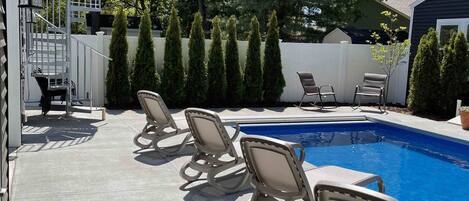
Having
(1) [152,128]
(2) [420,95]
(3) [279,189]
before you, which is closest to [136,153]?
(1) [152,128]

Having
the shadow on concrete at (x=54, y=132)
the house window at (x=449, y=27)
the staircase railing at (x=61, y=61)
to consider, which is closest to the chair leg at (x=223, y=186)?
the shadow on concrete at (x=54, y=132)

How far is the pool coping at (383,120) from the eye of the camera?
8.70 metres

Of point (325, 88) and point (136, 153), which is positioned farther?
point (325, 88)

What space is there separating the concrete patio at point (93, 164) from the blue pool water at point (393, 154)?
1.59 feet

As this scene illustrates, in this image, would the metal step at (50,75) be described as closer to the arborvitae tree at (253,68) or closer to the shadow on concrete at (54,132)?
the shadow on concrete at (54,132)

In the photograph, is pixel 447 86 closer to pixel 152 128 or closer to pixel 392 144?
pixel 392 144

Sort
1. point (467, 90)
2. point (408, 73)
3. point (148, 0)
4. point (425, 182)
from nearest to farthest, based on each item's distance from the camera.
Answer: point (425, 182) < point (467, 90) < point (408, 73) < point (148, 0)

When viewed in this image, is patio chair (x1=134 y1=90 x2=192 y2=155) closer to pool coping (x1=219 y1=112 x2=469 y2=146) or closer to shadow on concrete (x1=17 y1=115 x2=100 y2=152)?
shadow on concrete (x1=17 y1=115 x2=100 y2=152)

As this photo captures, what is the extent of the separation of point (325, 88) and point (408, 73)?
230cm

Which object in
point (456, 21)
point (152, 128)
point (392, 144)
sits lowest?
point (392, 144)

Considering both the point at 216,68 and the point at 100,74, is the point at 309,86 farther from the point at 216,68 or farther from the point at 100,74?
the point at 100,74

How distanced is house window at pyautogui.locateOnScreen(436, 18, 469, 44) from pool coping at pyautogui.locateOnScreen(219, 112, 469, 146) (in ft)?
9.07

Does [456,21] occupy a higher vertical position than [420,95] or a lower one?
higher

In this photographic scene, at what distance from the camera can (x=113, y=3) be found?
29.5m
